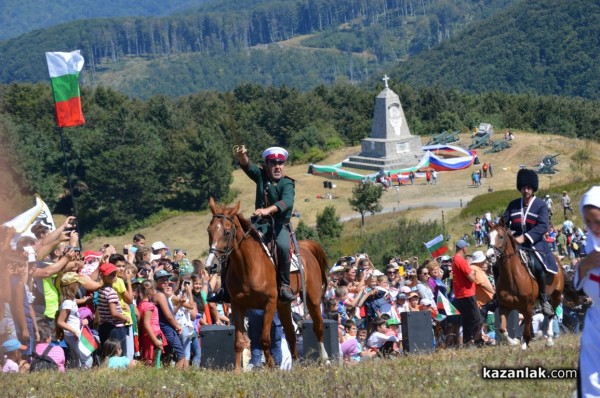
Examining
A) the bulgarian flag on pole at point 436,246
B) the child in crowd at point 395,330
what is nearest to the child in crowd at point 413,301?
the child in crowd at point 395,330

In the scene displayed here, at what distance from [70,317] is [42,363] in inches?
29.1

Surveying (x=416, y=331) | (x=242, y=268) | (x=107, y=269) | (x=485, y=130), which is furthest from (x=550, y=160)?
(x=242, y=268)

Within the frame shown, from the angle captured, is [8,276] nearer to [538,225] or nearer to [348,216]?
[538,225]

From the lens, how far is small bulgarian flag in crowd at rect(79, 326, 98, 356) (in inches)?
578

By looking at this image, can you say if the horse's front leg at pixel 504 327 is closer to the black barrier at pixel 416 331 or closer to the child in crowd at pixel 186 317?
the black barrier at pixel 416 331

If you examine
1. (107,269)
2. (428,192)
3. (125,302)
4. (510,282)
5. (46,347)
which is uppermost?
(107,269)

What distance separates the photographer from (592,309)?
8.82m

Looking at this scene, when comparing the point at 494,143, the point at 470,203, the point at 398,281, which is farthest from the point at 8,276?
the point at 494,143

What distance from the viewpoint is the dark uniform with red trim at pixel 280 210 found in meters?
14.7

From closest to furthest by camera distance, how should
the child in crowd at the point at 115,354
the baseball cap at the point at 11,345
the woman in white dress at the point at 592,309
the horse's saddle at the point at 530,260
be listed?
1. the woman in white dress at the point at 592,309
2. the baseball cap at the point at 11,345
3. the child in crowd at the point at 115,354
4. the horse's saddle at the point at 530,260

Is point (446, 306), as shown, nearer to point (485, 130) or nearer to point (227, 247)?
point (227, 247)

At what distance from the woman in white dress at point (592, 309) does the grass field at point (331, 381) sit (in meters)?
2.60

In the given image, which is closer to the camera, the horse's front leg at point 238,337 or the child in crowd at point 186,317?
the horse's front leg at point 238,337

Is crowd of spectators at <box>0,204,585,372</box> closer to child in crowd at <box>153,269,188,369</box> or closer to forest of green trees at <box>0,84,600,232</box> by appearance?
child in crowd at <box>153,269,188,369</box>
